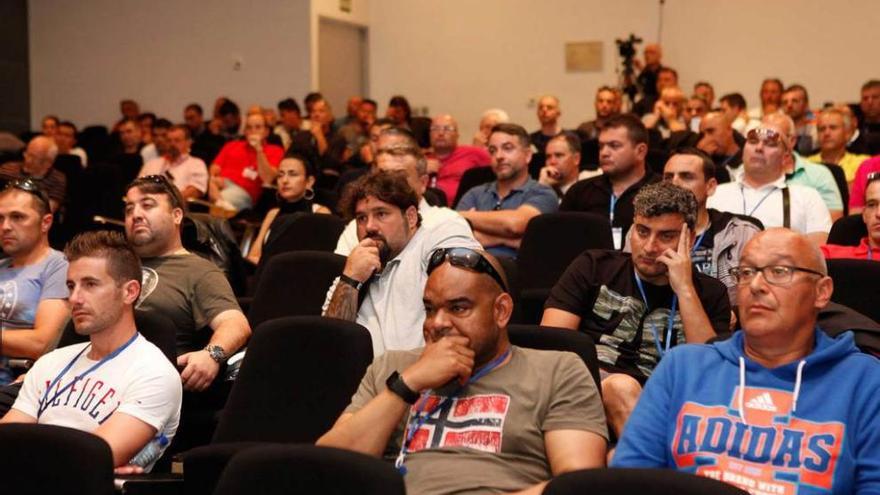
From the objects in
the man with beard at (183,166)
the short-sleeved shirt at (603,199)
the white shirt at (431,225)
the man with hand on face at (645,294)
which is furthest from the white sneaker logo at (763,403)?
the man with beard at (183,166)

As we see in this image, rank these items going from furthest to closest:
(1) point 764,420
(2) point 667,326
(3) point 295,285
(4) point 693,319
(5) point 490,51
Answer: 1. (5) point 490,51
2. (3) point 295,285
3. (2) point 667,326
4. (4) point 693,319
5. (1) point 764,420

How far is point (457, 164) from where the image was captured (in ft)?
24.7

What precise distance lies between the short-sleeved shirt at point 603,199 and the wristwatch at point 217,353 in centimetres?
220

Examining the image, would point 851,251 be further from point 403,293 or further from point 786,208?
point 403,293

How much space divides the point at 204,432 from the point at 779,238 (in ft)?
6.01

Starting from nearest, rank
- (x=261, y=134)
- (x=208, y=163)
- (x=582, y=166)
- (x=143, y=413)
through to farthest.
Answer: (x=143, y=413)
(x=582, y=166)
(x=261, y=134)
(x=208, y=163)

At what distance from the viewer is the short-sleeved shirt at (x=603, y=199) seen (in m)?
5.33

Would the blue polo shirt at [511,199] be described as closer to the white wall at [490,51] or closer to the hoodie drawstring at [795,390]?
the hoodie drawstring at [795,390]

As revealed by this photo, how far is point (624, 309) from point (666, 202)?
345 mm

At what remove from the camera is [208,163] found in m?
9.75

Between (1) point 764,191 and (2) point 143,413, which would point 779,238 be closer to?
(2) point 143,413

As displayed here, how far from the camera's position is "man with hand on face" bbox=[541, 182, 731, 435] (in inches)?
137

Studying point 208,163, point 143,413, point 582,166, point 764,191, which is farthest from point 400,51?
point 143,413

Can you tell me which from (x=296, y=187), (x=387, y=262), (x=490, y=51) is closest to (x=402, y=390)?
(x=387, y=262)
